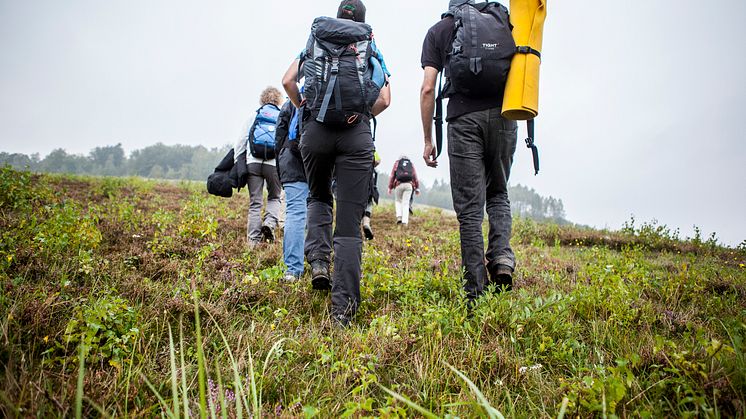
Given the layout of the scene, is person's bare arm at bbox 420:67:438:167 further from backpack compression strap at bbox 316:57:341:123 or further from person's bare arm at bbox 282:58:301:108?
person's bare arm at bbox 282:58:301:108

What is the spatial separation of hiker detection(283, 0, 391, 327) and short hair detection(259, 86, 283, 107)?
2775 millimetres

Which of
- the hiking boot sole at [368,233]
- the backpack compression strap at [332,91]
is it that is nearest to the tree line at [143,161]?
the hiking boot sole at [368,233]

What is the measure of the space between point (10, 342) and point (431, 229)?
324 inches

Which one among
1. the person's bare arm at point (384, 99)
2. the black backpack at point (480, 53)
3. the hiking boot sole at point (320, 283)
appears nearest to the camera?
the black backpack at point (480, 53)

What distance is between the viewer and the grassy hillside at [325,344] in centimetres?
146

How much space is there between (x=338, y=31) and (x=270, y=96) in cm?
320

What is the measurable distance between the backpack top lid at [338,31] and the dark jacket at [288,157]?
1.16 metres

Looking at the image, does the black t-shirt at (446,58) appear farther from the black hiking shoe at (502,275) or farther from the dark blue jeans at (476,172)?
the black hiking shoe at (502,275)

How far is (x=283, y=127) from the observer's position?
4082 millimetres

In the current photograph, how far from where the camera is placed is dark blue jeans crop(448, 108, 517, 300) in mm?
3037

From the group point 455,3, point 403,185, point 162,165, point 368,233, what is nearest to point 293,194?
point 455,3

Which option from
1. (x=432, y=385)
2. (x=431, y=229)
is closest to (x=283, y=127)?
(x=432, y=385)

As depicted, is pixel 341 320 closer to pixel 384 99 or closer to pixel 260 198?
pixel 384 99

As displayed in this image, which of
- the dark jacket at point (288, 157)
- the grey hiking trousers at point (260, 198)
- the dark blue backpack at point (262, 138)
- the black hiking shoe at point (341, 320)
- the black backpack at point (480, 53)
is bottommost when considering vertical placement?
the black hiking shoe at point (341, 320)
